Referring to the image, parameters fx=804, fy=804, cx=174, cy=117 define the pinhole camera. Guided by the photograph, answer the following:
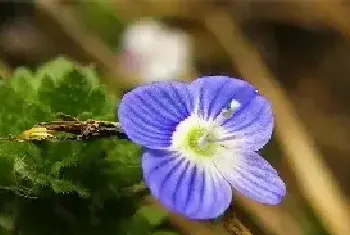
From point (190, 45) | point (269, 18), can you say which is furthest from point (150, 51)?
point (269, 18)

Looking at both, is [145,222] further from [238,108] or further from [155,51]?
[155,51]

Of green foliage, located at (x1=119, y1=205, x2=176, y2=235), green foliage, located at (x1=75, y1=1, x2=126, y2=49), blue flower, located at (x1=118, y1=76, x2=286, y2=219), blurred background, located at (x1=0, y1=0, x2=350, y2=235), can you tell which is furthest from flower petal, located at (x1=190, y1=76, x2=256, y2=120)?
green foliage, located at (x1=75, y1=1, x2=126, y2=49)

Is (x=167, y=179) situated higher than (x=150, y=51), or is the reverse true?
(x=167, y=179)

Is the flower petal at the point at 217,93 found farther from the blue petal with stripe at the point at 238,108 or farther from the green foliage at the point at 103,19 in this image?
the green foliage at the point at 103,19

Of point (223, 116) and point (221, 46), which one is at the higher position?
point (223, 116)

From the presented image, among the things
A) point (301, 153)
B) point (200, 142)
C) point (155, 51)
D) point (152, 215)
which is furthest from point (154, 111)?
point (155, 51)

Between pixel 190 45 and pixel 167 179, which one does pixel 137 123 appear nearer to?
pixel 167 179
